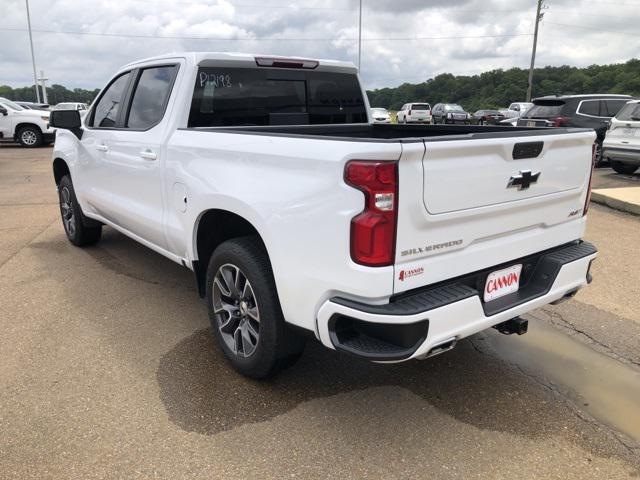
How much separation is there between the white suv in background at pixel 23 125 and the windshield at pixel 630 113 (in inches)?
684

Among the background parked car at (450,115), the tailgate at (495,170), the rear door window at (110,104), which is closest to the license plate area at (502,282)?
the tailgate at (495,170)

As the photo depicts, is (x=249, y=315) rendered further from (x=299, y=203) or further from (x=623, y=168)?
(x=623, y=168)

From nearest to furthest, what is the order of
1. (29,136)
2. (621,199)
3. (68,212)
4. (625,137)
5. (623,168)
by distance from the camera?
(68,212), (621,199), (625,137), (623,168), (29,136)

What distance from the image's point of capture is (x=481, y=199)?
2557 millimetres

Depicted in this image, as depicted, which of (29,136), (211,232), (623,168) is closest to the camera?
(211,232)

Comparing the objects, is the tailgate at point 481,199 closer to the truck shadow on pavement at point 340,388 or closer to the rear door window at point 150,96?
the truck shadow on pavement at point 340,388

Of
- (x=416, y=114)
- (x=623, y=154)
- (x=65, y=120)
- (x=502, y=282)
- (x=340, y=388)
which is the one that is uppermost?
(x=65, y=120)

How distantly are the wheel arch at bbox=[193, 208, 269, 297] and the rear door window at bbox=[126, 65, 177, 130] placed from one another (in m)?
0.99

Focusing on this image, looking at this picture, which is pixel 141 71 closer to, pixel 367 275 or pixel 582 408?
pixel 367 275

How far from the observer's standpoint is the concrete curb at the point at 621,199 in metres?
8.09

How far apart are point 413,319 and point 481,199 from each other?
698mm

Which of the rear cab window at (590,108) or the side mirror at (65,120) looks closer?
the side mirror at (65,120)

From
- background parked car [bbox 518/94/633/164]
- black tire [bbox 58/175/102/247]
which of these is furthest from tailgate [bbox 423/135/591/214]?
background parked car [bbox 518/94/633/164]

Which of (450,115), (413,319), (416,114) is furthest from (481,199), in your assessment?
(416,114)
